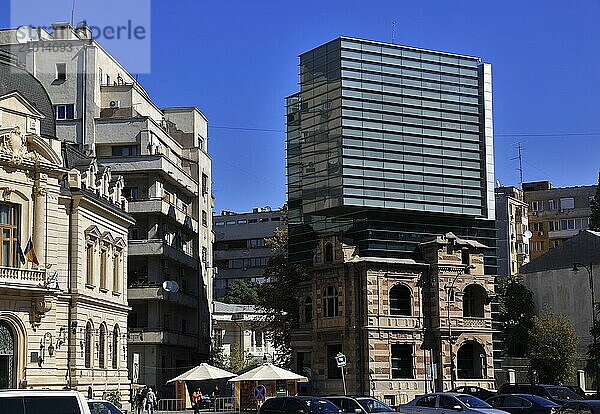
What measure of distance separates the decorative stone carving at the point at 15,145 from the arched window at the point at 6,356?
7549 millimetres

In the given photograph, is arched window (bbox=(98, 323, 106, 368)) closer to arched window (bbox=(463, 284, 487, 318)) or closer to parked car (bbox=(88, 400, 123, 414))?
parked car (bbox=(88, 400, 123, 414))

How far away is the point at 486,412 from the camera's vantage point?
3288 centimetres

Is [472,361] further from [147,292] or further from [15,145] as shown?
[15,145]

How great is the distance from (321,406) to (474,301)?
36.6m

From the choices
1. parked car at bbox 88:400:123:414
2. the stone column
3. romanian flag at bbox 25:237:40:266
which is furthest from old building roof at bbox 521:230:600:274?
parked car at bbox 88:400:123:414

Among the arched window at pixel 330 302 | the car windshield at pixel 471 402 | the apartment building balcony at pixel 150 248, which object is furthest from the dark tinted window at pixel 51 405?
the apartment building balcony at pixel 150 248

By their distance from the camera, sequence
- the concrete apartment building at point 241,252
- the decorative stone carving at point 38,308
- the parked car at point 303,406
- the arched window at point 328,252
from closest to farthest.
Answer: the parked car at point 303,406
the decorative stone carving at point 38,308
the arched window at point 328,252
the concrete apartment building at point 241,252

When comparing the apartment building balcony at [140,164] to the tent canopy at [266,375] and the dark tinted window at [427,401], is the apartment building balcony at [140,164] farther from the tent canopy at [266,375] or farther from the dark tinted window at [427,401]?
the dark tinted window at [427,401]

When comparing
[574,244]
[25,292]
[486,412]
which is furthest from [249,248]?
[486,412]

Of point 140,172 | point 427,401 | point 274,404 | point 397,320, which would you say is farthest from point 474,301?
point 274,404

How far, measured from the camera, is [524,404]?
121ft

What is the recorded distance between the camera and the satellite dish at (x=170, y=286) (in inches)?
2766

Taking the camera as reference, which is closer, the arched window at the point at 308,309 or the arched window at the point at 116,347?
the arched window at the point at 116,347

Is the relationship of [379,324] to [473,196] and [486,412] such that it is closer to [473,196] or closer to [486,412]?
[473,196]
